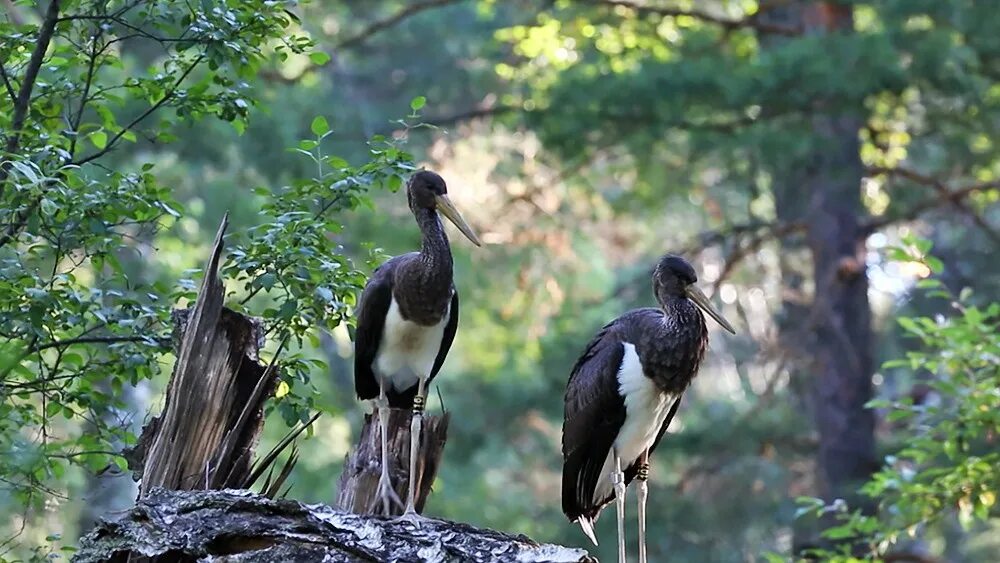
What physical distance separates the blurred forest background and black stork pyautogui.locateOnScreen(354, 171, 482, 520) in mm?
156

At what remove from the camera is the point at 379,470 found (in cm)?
518

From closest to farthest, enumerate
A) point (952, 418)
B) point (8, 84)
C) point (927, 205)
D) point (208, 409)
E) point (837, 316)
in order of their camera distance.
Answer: point (208, 409)
point (8, 84)
point (952, 418)
point (927, 205)
point (837, 316)

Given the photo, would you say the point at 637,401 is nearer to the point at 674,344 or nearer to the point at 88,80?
the point at 674,344

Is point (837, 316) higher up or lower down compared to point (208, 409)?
higher up

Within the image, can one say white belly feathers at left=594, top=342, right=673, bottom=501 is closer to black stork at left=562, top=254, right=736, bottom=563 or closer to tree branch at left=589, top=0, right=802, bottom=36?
black stork at left=562, top=254, right=736, bottom=563

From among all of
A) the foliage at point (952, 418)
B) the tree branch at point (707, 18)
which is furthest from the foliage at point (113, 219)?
the tree branch at point (707, 18)

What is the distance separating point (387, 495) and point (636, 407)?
105 centimetres

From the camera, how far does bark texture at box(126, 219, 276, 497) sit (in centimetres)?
449

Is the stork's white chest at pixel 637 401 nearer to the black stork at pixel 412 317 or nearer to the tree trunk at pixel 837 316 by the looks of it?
the black stork at pixel 412 317

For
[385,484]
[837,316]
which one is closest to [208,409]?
[385,484]

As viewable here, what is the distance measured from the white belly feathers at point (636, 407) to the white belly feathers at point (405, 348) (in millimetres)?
706

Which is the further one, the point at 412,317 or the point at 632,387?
the point at 632,387

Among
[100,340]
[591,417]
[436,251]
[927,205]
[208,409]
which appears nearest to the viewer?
[208,409]

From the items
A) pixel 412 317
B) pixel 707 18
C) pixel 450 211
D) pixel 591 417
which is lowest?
pixel 591 417
